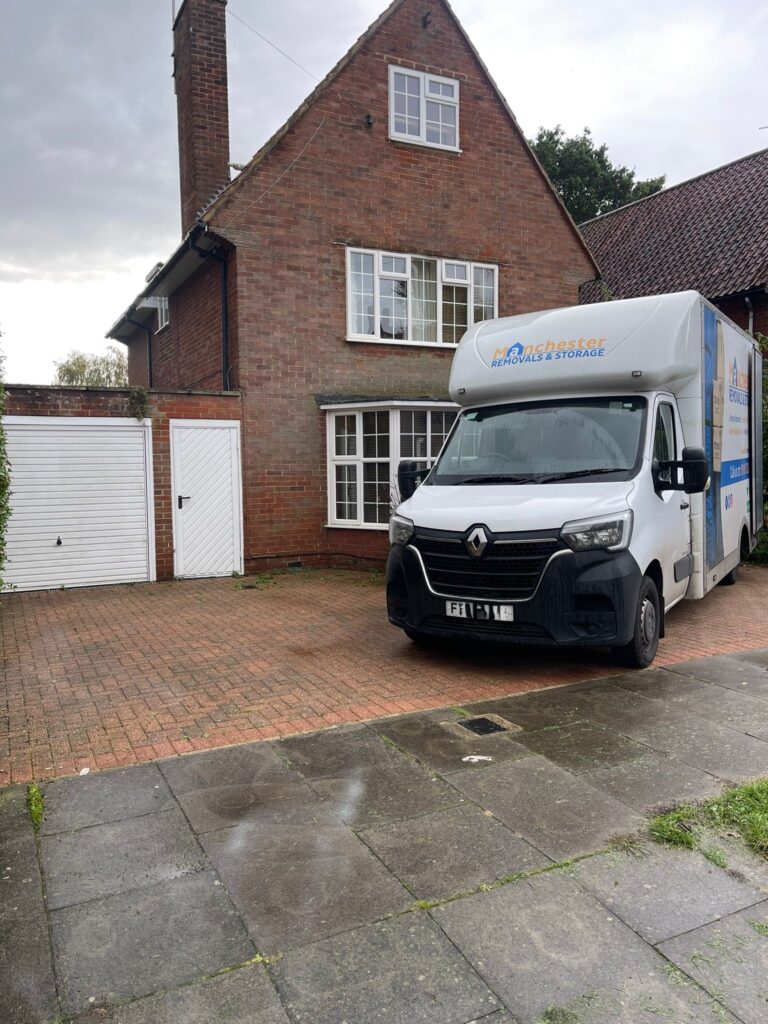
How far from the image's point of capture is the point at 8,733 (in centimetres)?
511

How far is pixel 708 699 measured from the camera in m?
5.60

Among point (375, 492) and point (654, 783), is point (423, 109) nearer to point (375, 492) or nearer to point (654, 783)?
point (375, 492)

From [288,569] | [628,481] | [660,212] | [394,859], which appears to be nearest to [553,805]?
[394,859]

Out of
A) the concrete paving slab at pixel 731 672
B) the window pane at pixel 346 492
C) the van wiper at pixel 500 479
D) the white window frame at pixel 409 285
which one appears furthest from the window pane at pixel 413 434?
the concrete paving slab at pixel 731 672

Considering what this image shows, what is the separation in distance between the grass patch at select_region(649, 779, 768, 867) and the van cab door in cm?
285

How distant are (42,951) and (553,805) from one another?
239 cm

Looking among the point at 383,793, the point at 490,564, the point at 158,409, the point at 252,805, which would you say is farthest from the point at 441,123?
the point at 252,805

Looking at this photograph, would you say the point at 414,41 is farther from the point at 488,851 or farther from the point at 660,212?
the point at 488,851

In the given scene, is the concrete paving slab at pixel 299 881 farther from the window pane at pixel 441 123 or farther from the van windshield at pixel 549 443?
the window pane at pixel 441 123

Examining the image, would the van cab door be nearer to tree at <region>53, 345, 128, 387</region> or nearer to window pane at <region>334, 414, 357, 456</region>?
window pane at <region>334, 414, 357, 456</region>

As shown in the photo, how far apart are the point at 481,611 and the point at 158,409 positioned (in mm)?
7416

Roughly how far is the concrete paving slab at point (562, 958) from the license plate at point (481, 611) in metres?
2.86

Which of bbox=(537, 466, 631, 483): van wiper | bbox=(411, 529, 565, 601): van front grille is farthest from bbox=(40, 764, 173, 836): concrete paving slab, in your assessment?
bbox=(537, 466, 631, 483): van wiper

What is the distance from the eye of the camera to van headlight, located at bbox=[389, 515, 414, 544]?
21.4ft
